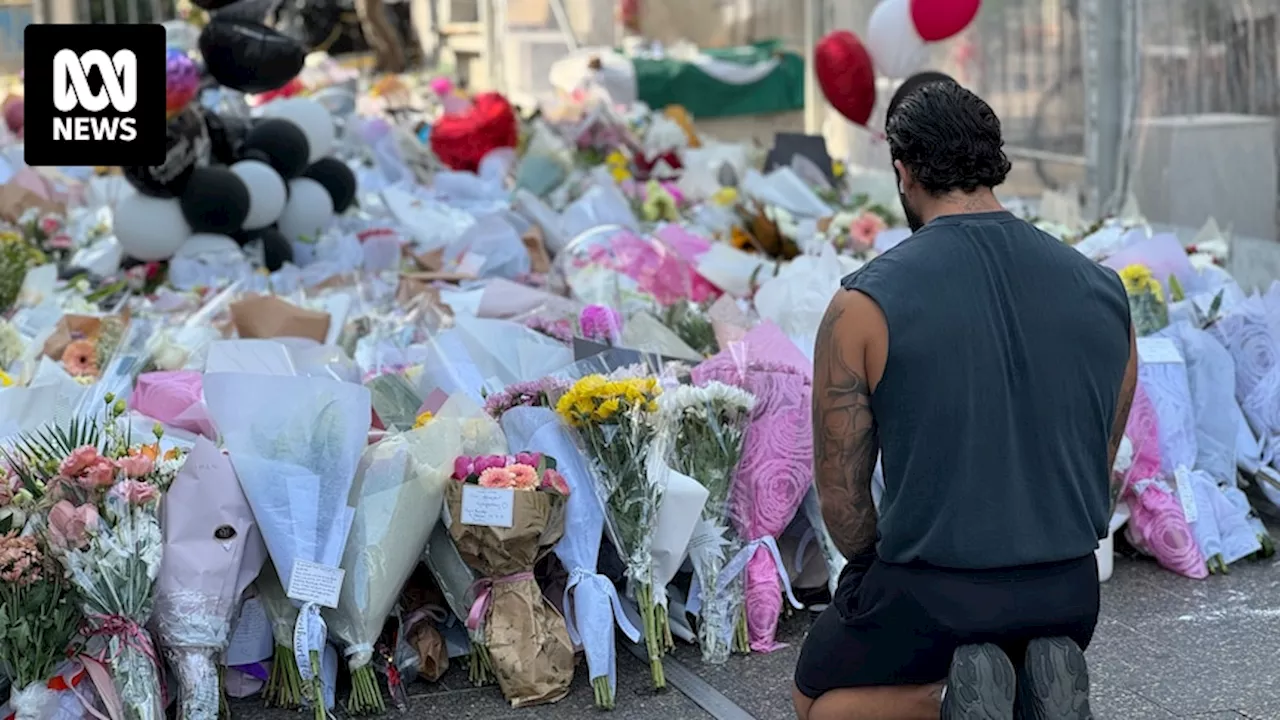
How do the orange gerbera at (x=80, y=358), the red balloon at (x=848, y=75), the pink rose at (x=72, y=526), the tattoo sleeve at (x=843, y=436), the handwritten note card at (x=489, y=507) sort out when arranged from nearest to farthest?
the tattoo sleeve at (x=843, y=436) → the pink rose at (x=72, y=526) → the handwritten note card at (x=489, y=507) → the orange gerbera at (x=80, y=358) → the red balloon at (x=848, y=75)

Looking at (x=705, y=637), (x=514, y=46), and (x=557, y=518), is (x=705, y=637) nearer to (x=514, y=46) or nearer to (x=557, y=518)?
(x=557, y=518)

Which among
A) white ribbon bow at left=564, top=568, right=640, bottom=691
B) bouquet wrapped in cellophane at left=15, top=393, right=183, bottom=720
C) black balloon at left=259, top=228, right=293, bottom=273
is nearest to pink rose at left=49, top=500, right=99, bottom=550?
bouquet wrapped in cellophane at left=15, top=393, right=183, bottom=720

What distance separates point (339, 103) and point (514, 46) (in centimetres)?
486

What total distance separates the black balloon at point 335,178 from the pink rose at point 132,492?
172 inches

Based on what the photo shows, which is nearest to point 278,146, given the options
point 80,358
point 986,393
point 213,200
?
point 213,200

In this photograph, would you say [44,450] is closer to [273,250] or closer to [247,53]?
[247,53]

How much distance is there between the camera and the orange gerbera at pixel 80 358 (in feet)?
14.9

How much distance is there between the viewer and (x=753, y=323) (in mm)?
4645

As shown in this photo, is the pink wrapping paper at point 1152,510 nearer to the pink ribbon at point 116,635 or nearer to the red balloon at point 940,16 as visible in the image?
the pink ribbon at point 116,635

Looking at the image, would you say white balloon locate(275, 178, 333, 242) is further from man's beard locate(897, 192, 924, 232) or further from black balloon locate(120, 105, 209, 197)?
man's beard locate(897, 192, 924, 232)

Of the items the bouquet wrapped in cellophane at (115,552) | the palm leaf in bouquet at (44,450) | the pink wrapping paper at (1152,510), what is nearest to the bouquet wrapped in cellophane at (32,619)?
the bouquet wrapped in cellophane at (115,552)

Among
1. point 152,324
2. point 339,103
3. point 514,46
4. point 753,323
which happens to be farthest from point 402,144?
point 514,46

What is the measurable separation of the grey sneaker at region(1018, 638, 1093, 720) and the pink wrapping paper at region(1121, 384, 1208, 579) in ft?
6.13

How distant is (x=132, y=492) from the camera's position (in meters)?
3.11
